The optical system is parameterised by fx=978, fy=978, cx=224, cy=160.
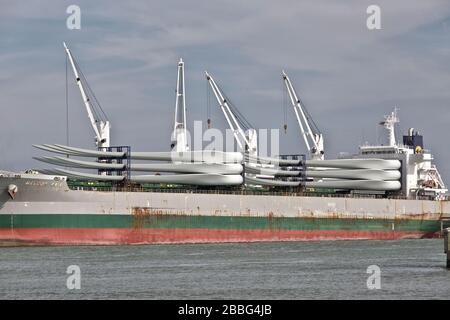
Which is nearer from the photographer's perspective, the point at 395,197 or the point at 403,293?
the point at 403,293

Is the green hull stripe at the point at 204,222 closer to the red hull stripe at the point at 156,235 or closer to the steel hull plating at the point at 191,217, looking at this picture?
the steel hull plating at the point at 191,217

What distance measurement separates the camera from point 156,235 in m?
72.6

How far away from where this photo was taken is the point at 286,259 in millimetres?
55094

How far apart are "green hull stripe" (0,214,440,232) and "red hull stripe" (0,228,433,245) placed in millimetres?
339

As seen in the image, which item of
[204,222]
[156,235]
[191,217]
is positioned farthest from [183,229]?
[156,235]

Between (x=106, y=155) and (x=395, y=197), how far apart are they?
30.4m

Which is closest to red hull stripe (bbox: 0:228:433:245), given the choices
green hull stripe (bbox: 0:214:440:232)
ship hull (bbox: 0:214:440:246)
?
ship hull (bbox: 0:214:440:246)

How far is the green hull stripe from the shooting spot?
67.1m

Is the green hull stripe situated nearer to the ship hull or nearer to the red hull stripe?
the ship hull

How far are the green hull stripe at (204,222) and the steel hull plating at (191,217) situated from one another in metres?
0.07
